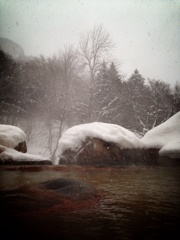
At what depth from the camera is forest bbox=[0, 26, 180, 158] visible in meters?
19.8

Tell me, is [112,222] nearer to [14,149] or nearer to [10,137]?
[14,149]

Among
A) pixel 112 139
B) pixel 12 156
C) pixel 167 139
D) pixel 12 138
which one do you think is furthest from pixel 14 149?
pixel 167 139

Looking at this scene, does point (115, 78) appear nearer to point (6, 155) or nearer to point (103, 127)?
point (103, 127)

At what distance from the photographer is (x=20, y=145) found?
9672 millimetres

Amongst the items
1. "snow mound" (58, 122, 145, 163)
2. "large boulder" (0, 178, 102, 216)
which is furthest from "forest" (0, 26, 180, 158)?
"large boulder" (0, 178, 102, 216)

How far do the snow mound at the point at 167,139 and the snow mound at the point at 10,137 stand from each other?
7.31m

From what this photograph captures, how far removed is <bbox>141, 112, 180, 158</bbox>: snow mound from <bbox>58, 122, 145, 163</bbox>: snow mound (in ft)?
4.55

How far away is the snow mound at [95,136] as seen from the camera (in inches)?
398

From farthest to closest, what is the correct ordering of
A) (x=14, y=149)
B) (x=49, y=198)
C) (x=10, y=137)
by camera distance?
(x=10, y=137) → (x=14, y=149) → (x=49, y=198)

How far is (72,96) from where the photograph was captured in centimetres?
2155

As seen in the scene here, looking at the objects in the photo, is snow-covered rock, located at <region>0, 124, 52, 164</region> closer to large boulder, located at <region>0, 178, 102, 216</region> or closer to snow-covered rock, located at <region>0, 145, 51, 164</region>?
snow-covered rock, located at <region>0, 145, 51, 164</region>

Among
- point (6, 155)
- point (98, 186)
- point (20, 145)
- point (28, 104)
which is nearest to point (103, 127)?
point (20, 145)

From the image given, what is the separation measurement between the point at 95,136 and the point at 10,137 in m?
4.18

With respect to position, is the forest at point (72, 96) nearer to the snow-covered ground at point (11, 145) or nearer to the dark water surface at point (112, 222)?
the snow-covered ground at point (11, 145)
